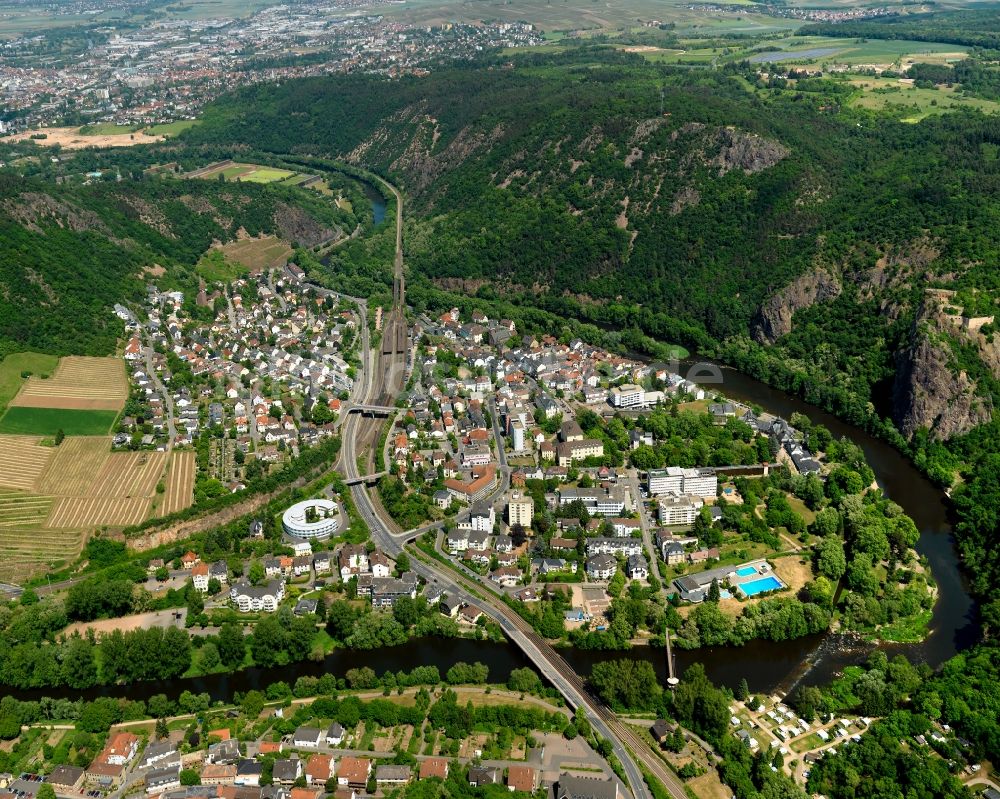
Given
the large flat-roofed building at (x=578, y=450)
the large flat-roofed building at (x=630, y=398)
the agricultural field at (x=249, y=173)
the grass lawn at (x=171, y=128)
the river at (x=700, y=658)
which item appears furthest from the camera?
the grass lawn at (x=171, y=128)

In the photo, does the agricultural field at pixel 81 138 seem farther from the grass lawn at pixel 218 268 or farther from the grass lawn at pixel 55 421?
the grass lawn at pixel 55 421

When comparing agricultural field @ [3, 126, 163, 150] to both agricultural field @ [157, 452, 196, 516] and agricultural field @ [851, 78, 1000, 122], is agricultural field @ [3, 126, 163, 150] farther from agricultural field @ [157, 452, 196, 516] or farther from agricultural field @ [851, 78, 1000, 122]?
agricultural field @ [851, 78, 1000, 122]

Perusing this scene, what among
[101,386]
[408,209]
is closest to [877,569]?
[101,386]

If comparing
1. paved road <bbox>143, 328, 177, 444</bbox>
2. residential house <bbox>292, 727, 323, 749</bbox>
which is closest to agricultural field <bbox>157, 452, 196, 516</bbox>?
paved road <bbox>143, 328, 177, 444</bbox>

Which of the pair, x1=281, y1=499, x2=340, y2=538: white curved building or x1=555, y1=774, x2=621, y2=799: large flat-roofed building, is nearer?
x1=555, y1=774, x2=621, y2=799: large flat-roofed building

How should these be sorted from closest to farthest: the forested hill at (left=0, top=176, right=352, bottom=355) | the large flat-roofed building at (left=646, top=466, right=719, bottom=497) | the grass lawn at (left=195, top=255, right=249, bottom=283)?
the large flat-roofed building at (left=646, top=466, right=719, bottom=497), the forested hill at (left=0, top=176, right=352, bottom=355), the grass lawn at (left=195, top=255, right=249, bottom=283)

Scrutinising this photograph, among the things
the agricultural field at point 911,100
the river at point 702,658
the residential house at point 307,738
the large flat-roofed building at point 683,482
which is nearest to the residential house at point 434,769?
the residential house at point 307,738

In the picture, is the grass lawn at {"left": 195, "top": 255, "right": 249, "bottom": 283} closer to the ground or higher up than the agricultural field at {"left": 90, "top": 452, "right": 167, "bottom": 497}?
closer to the ground

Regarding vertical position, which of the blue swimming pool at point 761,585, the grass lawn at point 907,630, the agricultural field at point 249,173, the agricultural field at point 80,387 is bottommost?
the agricultural field at point 249,173
